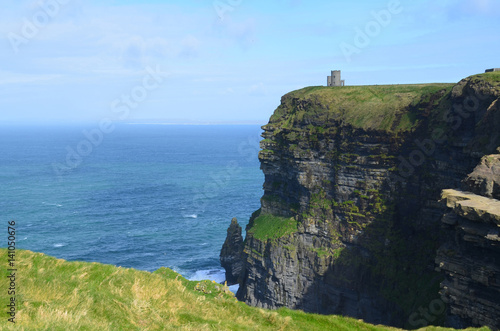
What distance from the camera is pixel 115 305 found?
1703 centimetres

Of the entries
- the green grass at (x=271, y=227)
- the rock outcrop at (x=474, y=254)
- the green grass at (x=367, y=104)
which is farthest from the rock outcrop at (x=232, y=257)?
the rock outcrop at (x=474, y=254)

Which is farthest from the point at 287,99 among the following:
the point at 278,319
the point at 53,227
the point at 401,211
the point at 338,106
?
the point at 53,227

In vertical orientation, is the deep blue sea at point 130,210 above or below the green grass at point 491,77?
below

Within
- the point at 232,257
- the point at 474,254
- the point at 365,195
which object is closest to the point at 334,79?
the point at 365,195

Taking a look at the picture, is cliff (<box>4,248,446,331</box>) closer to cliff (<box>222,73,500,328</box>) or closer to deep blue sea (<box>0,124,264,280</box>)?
cliff (<box>222,73,500,328</box>)

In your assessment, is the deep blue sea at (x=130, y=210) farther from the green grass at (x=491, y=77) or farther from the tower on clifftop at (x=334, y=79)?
the green grass at (x=491, y=77)

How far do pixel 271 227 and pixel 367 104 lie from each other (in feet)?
81.2

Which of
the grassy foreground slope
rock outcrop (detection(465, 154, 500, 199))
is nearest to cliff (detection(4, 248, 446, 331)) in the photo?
the grassy foreground slope

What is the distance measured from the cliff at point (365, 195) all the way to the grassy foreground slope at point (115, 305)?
1039 inches

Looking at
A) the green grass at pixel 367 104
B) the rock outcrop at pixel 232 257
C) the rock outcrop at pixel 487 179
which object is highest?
the green grass at pixel 367 104

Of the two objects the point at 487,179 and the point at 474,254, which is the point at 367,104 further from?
the point at 474,254

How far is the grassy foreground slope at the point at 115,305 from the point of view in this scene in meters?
14.8

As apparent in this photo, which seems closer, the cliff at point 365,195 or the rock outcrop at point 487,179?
the rock outcrop at point 487,179

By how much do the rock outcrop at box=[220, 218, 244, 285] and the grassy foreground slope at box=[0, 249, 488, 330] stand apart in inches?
1924
